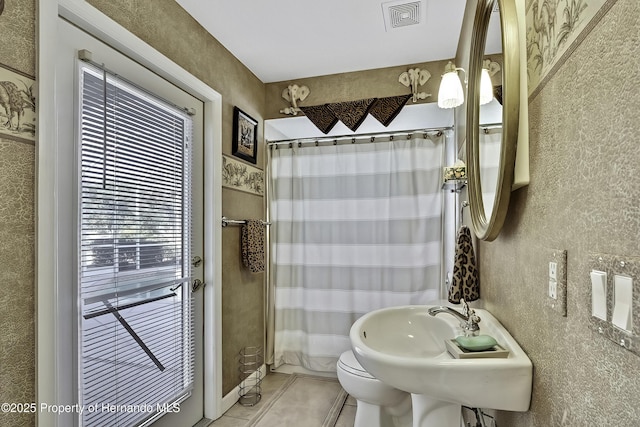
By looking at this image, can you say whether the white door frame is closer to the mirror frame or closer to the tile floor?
the tile floor

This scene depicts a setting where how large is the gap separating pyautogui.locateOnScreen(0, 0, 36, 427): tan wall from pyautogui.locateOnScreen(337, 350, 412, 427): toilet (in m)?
1.39

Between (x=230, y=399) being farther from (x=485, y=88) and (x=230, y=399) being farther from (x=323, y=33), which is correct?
(x=323, y=33)

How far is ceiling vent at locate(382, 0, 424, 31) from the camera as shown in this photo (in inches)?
73.8

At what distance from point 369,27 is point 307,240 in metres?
1.58

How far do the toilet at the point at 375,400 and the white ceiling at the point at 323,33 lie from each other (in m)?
1.94

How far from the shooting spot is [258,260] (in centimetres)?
253

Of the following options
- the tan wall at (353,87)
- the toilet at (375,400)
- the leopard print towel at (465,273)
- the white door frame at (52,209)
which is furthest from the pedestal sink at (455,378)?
the tan wall at (353,87)

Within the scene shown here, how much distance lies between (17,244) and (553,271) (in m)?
1.52

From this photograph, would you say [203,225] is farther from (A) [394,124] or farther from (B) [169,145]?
(A) [394,124]

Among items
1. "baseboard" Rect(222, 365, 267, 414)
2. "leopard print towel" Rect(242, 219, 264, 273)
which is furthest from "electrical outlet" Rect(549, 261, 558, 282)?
"baseboard" Rect(222, 365, 267, 414)

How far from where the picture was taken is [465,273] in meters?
1.72

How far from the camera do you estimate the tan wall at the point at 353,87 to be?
2.55m

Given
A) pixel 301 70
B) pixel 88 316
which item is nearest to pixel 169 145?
pixel 88 316

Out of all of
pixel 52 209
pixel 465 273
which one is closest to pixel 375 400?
pixel 465 273
